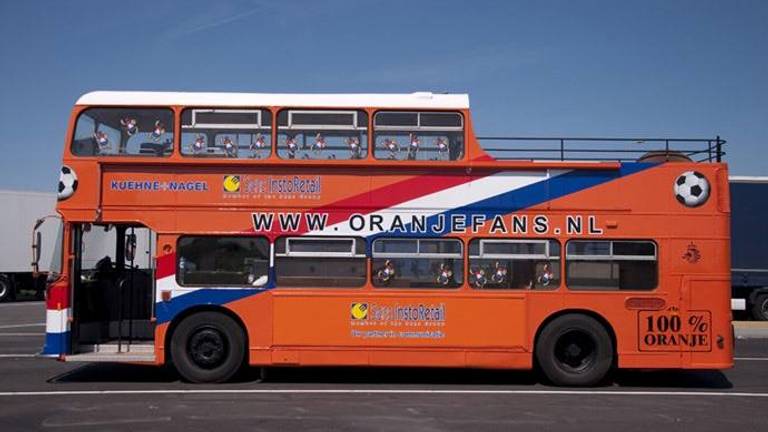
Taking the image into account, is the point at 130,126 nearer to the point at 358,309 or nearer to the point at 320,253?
the point at 320,253

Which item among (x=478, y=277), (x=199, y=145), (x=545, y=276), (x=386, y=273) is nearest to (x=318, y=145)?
(x=199, y=145)

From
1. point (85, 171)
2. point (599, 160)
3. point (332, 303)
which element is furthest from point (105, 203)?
point (599, 160)

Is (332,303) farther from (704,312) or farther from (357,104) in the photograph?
(704,312)

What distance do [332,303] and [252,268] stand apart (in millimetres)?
1230

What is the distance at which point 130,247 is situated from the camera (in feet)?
39.0

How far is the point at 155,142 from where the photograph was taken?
35.3 ft

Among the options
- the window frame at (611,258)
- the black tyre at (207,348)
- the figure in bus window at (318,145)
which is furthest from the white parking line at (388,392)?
the figure in bus window at (318,145)

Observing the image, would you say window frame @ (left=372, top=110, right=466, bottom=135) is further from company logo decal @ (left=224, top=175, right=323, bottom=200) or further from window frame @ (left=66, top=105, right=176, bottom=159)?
window frame @ (left=66, top=105, right=176, bottom=159)

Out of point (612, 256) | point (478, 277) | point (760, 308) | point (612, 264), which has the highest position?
point (612, 256)

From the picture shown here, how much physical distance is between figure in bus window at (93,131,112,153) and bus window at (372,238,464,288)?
4.02 metres

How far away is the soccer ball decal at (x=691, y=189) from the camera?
1059 centimetres

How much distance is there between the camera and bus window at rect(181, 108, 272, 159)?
418 inches

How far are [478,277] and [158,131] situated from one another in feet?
16.3

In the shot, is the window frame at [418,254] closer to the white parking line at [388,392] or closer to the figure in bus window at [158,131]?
the white parking line at [388,392]
